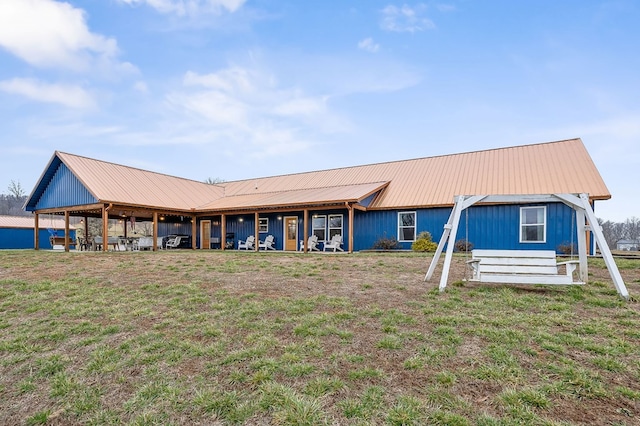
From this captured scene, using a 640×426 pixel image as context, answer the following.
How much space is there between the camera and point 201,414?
8.79ft

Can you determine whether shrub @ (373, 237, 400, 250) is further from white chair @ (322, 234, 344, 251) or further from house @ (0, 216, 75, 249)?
house @ (0, 216, 75, 249)

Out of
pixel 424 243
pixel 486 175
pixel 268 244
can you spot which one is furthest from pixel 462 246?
pixel 268 244

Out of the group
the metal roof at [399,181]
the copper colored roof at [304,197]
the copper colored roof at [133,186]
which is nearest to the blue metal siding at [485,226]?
the metal roof at [399,181]

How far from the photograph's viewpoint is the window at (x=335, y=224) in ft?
58.5

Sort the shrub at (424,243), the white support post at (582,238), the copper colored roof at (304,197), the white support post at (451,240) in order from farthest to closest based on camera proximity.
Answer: the copper colored roof at (304,197)
the shrub at (424,243)
the white support post at (582,238)
the white support post at (451,240)

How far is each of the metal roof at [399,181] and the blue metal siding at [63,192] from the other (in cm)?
49

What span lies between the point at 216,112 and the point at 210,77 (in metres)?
4.02

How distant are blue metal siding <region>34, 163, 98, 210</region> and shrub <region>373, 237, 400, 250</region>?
1370cm

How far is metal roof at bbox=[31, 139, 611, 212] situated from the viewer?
14609 millimetres

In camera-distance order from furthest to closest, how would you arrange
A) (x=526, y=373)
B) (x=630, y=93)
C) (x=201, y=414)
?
(x=630, y=93)
(x=526, y=373)
(x=201, y=414)

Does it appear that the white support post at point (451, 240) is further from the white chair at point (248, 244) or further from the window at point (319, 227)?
the white chair at point (248, 244)

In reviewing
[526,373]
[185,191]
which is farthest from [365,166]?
[526,373]

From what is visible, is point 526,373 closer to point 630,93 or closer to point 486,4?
point 486,4

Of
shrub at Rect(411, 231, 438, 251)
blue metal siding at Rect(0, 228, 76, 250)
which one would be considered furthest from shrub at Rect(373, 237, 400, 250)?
blue metal siding at Rect(0, 228, 76, 250)
